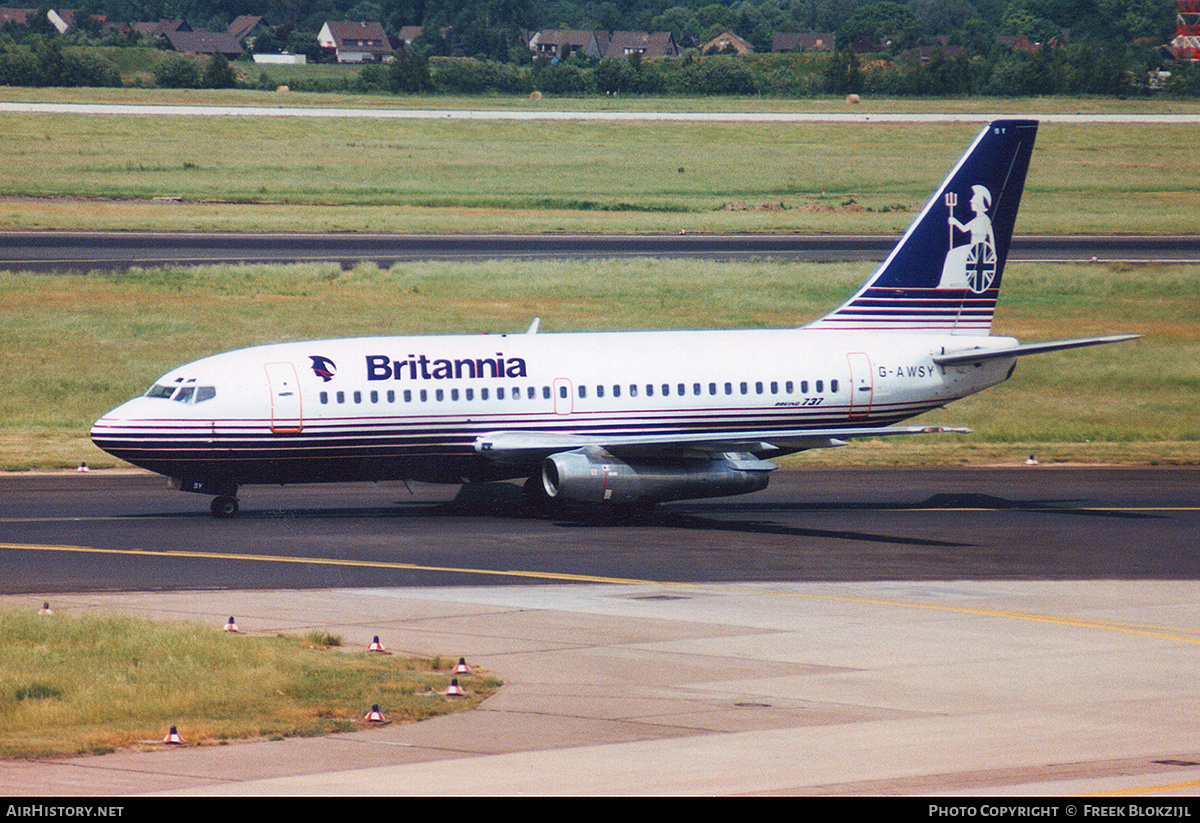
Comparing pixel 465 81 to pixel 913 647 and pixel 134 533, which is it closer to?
pixel 134 533

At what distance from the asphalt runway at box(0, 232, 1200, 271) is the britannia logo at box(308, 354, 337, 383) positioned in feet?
133

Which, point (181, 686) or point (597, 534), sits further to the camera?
point (597, 534)

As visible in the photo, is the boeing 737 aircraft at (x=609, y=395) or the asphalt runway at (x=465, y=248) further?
the asphalt runway at (x=465, y=248)

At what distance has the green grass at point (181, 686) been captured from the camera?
779 inches

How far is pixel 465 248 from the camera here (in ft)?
285

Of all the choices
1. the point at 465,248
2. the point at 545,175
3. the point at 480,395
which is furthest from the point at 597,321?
the point at 545,175

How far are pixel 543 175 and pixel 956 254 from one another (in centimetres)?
8882

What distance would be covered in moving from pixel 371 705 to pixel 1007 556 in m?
17.4

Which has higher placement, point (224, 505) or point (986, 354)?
point (986, 354)

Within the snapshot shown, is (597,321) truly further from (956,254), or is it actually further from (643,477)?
(643,477)

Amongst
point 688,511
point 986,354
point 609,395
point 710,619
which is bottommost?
point 688,511

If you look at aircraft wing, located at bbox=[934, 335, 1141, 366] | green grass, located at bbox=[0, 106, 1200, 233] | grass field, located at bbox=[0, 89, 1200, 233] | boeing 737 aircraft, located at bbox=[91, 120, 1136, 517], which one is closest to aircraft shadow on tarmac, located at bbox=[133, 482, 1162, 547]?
boeing 737 aircraft, located at bbox=[91, 120, 1136, 517]

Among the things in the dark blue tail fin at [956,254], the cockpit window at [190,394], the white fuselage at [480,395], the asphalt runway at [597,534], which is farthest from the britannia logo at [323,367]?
the dark blue tail fin at [956,254]

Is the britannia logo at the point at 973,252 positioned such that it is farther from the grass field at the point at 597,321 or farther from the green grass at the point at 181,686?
the green grass at the point at 181,686
